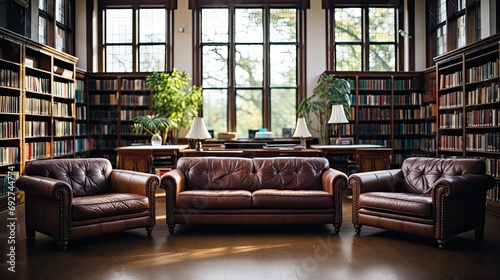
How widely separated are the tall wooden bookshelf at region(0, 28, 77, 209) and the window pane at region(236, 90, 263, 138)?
3513 mm

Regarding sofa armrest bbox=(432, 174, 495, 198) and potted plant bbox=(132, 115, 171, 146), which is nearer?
sofa armrest bbox=(432, 174, 495, 198)

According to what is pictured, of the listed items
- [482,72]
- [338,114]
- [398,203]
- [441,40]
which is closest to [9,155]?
[338,114]

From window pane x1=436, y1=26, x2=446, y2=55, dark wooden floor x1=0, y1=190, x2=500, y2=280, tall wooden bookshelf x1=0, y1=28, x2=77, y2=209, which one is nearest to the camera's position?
dark wooden floor x1=0, y1=190, x2=500, y2=280

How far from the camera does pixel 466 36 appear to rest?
327 inches

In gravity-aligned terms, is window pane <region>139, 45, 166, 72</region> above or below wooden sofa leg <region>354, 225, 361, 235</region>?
above

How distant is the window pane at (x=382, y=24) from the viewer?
34.5 ft

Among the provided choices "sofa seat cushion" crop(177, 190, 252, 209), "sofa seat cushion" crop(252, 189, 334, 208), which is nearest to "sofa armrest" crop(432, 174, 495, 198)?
"sofa seat cushion" crop(252, 189, 334, 208)

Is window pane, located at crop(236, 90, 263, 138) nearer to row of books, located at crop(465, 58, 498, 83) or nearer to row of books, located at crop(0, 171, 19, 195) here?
row of books, located at crop(465, 58, 498, 83)

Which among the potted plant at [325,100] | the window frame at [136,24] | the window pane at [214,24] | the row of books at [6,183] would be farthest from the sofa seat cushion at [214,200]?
the window pane at [214,24]

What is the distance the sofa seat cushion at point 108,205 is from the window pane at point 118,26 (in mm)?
6450

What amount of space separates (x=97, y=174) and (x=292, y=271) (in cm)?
267

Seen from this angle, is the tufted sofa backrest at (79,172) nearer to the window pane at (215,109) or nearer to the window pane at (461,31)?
the window pane at (215,109)

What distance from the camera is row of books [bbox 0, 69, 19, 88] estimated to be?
6.41 metres

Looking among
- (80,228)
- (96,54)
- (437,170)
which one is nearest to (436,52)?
(437,170)
